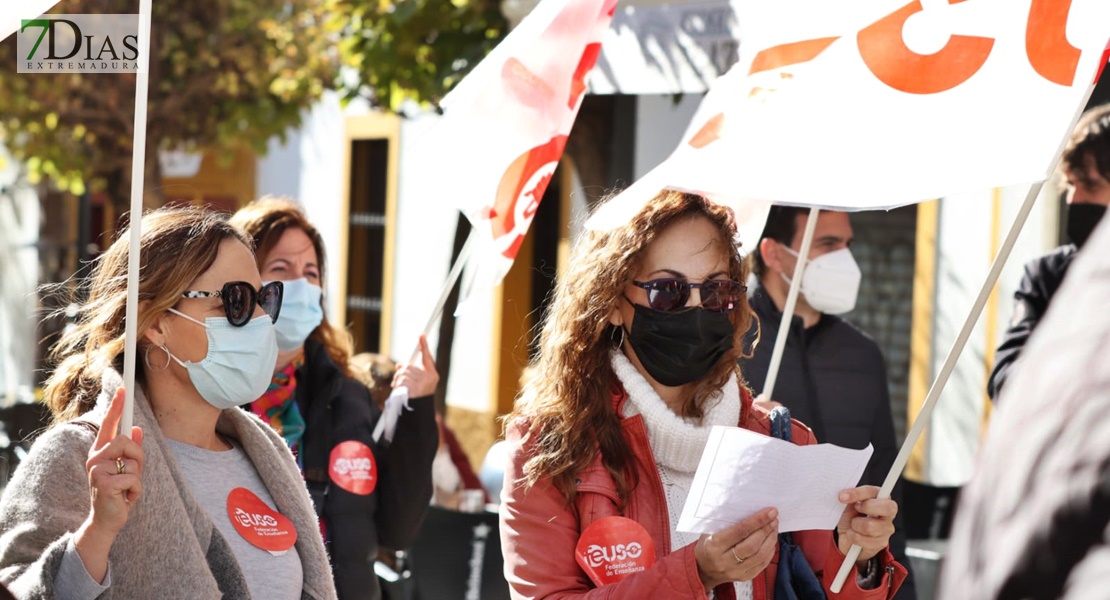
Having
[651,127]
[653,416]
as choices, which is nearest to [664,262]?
[653,416]

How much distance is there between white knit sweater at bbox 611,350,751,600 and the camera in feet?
8.65

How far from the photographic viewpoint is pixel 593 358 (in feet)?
9.20

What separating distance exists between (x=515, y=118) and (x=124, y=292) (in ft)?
4.68

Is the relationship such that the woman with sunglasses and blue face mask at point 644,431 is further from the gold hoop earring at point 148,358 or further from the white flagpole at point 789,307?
the gold hoop earring at point 148,358

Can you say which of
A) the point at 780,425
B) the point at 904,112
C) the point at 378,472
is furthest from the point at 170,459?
the point at 904,112

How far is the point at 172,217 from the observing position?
2979 millimetres

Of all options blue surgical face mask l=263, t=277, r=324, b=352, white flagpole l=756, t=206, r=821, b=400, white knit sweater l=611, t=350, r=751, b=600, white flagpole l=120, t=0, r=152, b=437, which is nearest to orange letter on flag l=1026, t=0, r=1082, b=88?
white knit sweater l=611, t=350, r=751, b=600

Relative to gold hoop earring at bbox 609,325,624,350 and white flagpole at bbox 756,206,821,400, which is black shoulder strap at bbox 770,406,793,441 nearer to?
gold hoop earring at bbox 609,325,624,350

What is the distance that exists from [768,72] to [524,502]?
3.26 feet

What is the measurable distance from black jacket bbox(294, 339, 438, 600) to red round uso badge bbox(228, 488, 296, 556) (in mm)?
1002

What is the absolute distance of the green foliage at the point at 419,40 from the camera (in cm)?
736

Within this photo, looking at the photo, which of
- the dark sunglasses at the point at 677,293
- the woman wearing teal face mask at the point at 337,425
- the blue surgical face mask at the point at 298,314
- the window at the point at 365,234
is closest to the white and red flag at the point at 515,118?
the woman wearing teal face mask at the point at 337,425

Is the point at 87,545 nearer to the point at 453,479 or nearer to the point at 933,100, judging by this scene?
the point at 933,100

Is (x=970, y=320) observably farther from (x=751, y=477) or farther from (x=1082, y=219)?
(x=1082, y=219)
